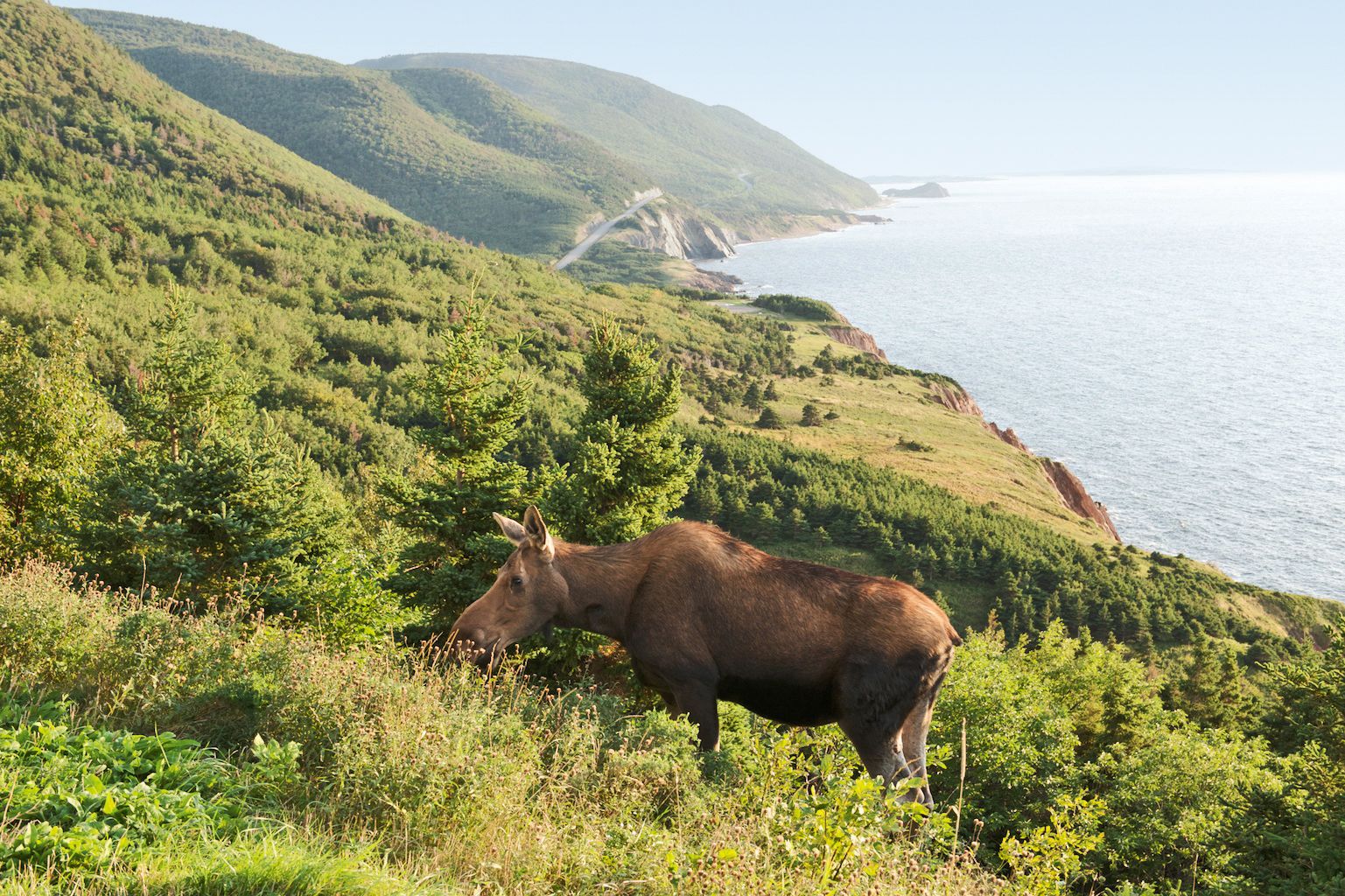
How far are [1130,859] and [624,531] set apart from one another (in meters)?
13.7

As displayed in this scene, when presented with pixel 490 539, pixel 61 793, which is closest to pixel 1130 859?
pixel 490 539

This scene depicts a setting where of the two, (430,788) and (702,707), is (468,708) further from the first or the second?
(702,707)

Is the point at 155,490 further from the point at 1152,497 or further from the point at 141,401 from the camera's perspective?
the point at 1152,497

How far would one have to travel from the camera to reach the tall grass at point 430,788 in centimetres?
434

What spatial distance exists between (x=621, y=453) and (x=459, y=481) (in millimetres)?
4152

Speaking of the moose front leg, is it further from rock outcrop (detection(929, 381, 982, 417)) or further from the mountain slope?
rock outcrop (detection(929, 381, 982, 417))

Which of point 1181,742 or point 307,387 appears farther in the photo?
point 307,387

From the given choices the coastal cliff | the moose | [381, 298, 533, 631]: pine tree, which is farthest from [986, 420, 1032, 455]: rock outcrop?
the moose

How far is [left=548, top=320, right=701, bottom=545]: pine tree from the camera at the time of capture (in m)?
20.1

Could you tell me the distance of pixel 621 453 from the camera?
20.6 meters

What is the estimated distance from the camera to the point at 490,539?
18.1 metres

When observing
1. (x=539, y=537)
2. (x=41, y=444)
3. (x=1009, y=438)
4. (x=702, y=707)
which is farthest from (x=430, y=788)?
(x=1009, y=438)

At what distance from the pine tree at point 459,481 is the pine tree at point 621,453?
1510 millimetres

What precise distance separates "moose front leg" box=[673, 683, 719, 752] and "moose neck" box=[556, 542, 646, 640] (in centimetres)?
97
